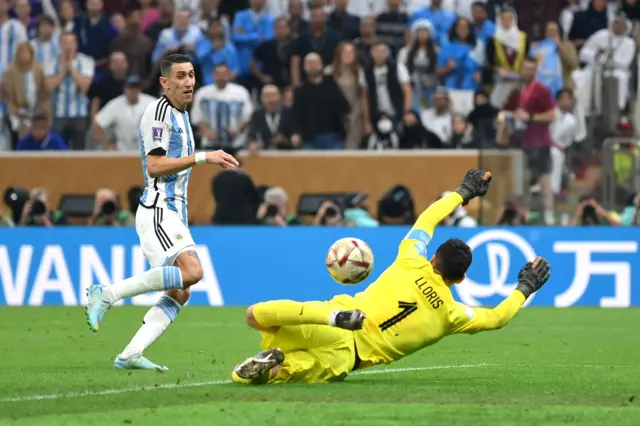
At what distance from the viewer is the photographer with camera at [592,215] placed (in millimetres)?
18797

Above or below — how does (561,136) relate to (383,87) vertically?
below

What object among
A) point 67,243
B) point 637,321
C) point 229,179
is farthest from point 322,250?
point 637,321

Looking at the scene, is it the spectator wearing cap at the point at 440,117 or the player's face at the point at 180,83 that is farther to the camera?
the spectator wearing cap at the point at 440,117

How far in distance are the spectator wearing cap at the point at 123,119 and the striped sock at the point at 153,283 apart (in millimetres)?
11409

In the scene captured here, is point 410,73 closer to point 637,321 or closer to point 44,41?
point 44,41

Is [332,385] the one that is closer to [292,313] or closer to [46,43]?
[292,313]

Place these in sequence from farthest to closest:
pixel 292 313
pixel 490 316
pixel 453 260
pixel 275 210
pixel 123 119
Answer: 1. pixel 123 119
2. pixel 275 210
3. pixel 490 316
4. pixel 453 260
5. pixel 292 313

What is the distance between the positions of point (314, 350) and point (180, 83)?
8.18 ft

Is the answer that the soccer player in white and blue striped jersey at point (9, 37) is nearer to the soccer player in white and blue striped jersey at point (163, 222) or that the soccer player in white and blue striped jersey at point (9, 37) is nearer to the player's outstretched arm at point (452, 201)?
the soccer player in white and blue striped jersey at point (163, 222)

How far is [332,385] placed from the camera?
9.39 metres

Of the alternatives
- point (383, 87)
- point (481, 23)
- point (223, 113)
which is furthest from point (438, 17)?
point (223, 113)

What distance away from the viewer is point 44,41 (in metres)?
23.0

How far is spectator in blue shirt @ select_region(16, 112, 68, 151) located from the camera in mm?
22453

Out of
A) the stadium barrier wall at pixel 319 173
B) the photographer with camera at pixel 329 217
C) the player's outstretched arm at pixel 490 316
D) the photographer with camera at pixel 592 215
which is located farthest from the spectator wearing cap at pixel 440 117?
the player's outstretched arm at pixel 490 316
